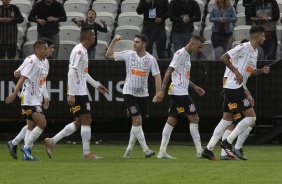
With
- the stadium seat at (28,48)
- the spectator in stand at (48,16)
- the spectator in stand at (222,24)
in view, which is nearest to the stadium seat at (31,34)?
the stadium seat at (28,48)

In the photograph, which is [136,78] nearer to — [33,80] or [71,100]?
[71,100]

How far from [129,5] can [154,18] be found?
12.0 ft

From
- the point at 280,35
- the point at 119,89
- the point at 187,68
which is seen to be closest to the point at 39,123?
the point at 187,68

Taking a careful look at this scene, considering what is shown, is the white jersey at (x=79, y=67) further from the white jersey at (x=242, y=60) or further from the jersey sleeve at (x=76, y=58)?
the white jersey at (x=242, y=60)

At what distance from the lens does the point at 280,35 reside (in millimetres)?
23359

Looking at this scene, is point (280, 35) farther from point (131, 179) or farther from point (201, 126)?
point (131, 179)

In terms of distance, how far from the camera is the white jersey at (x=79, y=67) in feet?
56.8

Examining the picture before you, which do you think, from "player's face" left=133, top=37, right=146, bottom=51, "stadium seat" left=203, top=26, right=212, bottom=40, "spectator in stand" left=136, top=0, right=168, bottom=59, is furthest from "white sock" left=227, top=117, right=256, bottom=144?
"stadium seat" left=203, top=26, right=212, bottom=40

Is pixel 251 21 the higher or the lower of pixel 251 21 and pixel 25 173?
the higher

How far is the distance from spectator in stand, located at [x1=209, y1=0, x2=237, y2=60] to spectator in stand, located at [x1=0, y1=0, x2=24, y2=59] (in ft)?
14.0

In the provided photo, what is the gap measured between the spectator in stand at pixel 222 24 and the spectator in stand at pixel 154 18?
1.09 meters

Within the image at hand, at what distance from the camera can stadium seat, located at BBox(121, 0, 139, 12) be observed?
2552 cm

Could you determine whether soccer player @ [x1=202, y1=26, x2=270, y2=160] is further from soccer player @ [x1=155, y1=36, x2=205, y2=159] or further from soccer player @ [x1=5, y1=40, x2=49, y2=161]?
soccer player @ [x1=5, y1=40, x2=49, y2=161]

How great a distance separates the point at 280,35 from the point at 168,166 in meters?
9.08
